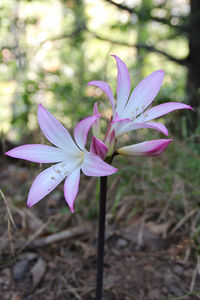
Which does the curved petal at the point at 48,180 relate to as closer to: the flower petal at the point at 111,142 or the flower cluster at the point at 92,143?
the flower cluster at the point at 92,143

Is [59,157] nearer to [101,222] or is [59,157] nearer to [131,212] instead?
[101,222]

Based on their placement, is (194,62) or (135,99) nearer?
(135,99)

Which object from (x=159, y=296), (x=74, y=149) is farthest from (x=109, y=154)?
(x=159, y=296)

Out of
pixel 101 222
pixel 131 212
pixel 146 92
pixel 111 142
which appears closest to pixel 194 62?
pixel 131 212

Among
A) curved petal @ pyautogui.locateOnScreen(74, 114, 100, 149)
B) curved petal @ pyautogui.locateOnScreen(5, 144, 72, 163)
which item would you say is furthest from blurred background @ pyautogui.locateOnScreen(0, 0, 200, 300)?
curved petal @ pyautogui.locateOnScreen(74, 114, 100, 149)

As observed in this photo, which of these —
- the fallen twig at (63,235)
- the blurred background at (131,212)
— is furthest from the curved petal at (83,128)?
the fallen twig at (63,235)

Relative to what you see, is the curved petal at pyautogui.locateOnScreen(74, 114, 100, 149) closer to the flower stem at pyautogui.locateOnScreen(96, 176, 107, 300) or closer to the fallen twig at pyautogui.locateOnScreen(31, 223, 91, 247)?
the flower stem at pyautogui.locateOnScreen(96, 176, 107, 300)
